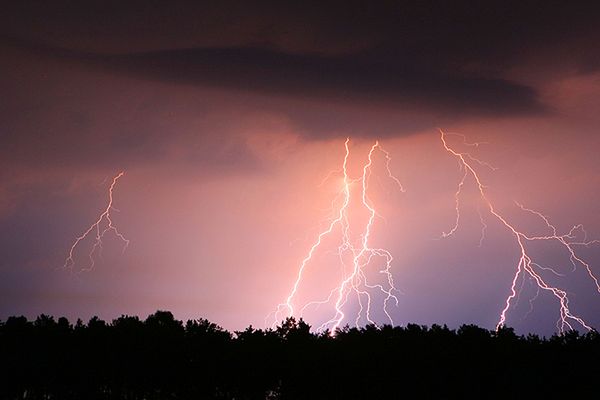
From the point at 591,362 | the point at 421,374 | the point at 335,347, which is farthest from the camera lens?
the point at 335,347

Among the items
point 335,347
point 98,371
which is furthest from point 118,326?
A: point 335,347

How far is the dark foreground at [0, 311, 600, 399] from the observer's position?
89.9 ft

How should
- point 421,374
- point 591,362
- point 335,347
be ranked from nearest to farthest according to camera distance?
point 591,362 → point 421,374 → point 335,347

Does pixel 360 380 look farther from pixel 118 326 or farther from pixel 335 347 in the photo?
pixel 118 326

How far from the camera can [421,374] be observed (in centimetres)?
2770

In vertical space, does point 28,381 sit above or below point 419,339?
below

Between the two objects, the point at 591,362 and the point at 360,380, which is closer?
the point at 591,362

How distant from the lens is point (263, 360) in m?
29.5

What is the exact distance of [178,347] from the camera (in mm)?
30344

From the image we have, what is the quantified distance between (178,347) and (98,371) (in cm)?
336

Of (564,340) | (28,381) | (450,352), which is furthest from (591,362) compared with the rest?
(28,381)

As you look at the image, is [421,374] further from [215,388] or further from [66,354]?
[66,354]

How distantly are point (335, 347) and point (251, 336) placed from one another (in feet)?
12.3

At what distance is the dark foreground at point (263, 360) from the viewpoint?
89.9 feet
